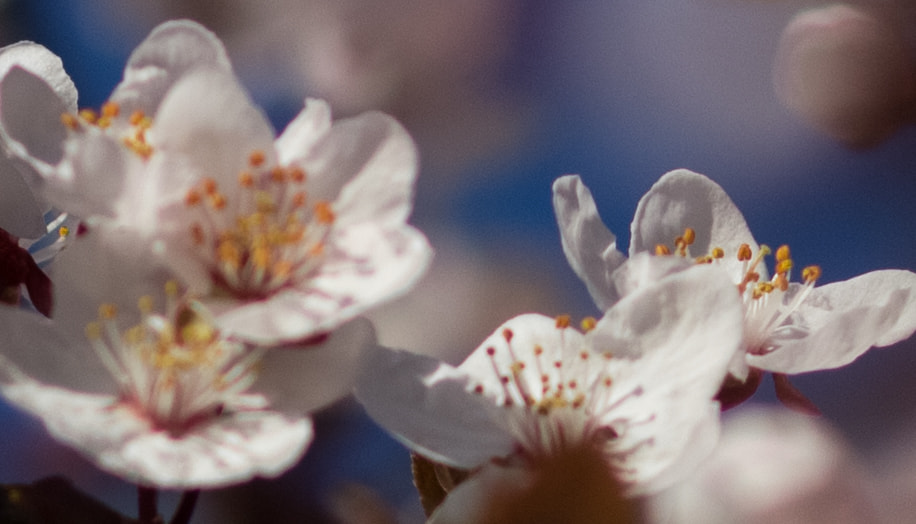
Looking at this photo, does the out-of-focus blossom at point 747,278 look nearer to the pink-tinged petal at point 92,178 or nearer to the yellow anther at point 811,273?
the yellow anther at point 811,273

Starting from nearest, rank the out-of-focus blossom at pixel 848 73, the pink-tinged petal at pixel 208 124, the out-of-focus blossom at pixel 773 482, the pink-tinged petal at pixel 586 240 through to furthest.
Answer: the out-of-focus blossom at pixel 773 482 < the pink-tinged petal at pixel 208 124 < the pink-tinged petal at pixel 586 240 < the out-of-focus blossom at pixel 848 73

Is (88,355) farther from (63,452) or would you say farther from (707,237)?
(63,452)

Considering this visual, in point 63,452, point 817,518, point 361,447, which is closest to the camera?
point 817,518

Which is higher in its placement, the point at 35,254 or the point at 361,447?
the point at 35,254

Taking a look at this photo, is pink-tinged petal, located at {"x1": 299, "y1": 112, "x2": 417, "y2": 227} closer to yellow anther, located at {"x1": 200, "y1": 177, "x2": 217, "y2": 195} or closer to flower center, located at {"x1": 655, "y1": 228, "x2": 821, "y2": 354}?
yellow anther, located at {"x1": 200, "y1": 177, "x2": 217, "y2": 195}

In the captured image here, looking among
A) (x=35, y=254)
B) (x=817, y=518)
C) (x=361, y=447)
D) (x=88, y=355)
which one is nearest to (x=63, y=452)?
(x=361, y=447)

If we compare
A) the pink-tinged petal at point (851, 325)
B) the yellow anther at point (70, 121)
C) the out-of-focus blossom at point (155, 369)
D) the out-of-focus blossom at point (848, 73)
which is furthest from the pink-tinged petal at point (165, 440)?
the out-of-focus blossom at point (848, 73)

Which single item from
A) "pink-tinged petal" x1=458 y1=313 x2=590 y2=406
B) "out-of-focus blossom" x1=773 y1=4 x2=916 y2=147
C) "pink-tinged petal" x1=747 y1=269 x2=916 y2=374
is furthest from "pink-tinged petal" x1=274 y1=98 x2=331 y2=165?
"out-of-focus blossom" x1=773 y1=4 x2=916 y2=147
